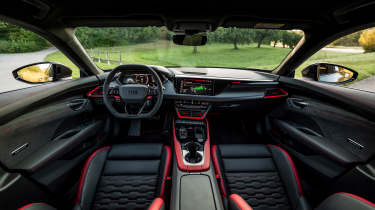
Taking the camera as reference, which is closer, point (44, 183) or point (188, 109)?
point (44, 183)

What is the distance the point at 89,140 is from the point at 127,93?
780mm

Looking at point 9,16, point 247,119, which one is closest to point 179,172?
point 247,119

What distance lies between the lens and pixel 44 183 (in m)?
1.68

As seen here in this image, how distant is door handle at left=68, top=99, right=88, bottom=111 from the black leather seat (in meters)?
1.67

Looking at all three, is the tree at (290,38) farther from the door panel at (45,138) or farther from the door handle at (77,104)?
the door handle at (77,104)

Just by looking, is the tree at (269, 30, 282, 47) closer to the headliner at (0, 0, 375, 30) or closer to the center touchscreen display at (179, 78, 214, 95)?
the headliner at (0, 0, 375, 30)

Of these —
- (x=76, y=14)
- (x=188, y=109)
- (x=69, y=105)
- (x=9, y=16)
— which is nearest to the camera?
(x=9, y=16)

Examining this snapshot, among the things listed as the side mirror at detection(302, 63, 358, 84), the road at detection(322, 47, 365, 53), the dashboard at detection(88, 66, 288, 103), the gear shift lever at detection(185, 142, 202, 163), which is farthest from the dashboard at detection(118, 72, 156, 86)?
the road at detection(322, 47, 365, 53)

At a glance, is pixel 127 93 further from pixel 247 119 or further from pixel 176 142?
pixel 247 119

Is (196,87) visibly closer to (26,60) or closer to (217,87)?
(217,87)

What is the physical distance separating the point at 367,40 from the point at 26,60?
334 centimetres

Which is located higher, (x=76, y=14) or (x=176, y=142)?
(x=76, y=14)

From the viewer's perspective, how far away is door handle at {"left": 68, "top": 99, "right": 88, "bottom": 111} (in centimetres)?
223

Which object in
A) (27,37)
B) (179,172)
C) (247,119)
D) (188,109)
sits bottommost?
(179,172)
